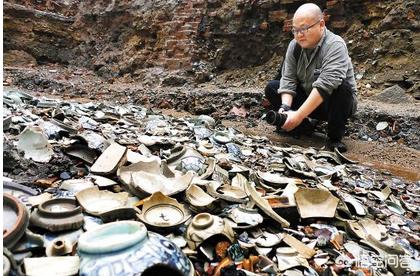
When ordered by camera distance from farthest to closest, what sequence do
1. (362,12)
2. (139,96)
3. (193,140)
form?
(139,96)
(362,12)
(193,140)

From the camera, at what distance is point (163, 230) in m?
1.09

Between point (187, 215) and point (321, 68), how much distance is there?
1.66m

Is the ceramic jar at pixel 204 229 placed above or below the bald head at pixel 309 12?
below

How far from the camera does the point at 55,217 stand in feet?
3.44

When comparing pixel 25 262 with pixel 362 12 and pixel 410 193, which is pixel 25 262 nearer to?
pixel 410 193

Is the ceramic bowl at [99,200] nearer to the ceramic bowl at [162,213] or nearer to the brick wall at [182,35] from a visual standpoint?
the ceramic bowl at [162,213]

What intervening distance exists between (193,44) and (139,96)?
3.91 feet

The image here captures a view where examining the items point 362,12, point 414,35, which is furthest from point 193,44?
point 414,35

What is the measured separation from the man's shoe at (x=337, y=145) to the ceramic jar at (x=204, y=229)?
175 centimetres

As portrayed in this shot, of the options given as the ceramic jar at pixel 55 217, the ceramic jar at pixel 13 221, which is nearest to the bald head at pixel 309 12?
the ceramic jar at pixel 55 217

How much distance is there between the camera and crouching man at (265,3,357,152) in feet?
7.73

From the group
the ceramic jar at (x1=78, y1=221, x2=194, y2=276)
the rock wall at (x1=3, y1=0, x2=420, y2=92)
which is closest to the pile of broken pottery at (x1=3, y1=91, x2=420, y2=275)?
the ceramic jar at (x1=78, y1=221, x2=194, y2=276)

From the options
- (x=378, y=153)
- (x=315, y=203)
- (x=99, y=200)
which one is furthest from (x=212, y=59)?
(x=99, y=200)

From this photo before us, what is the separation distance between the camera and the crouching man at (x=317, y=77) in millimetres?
2355
